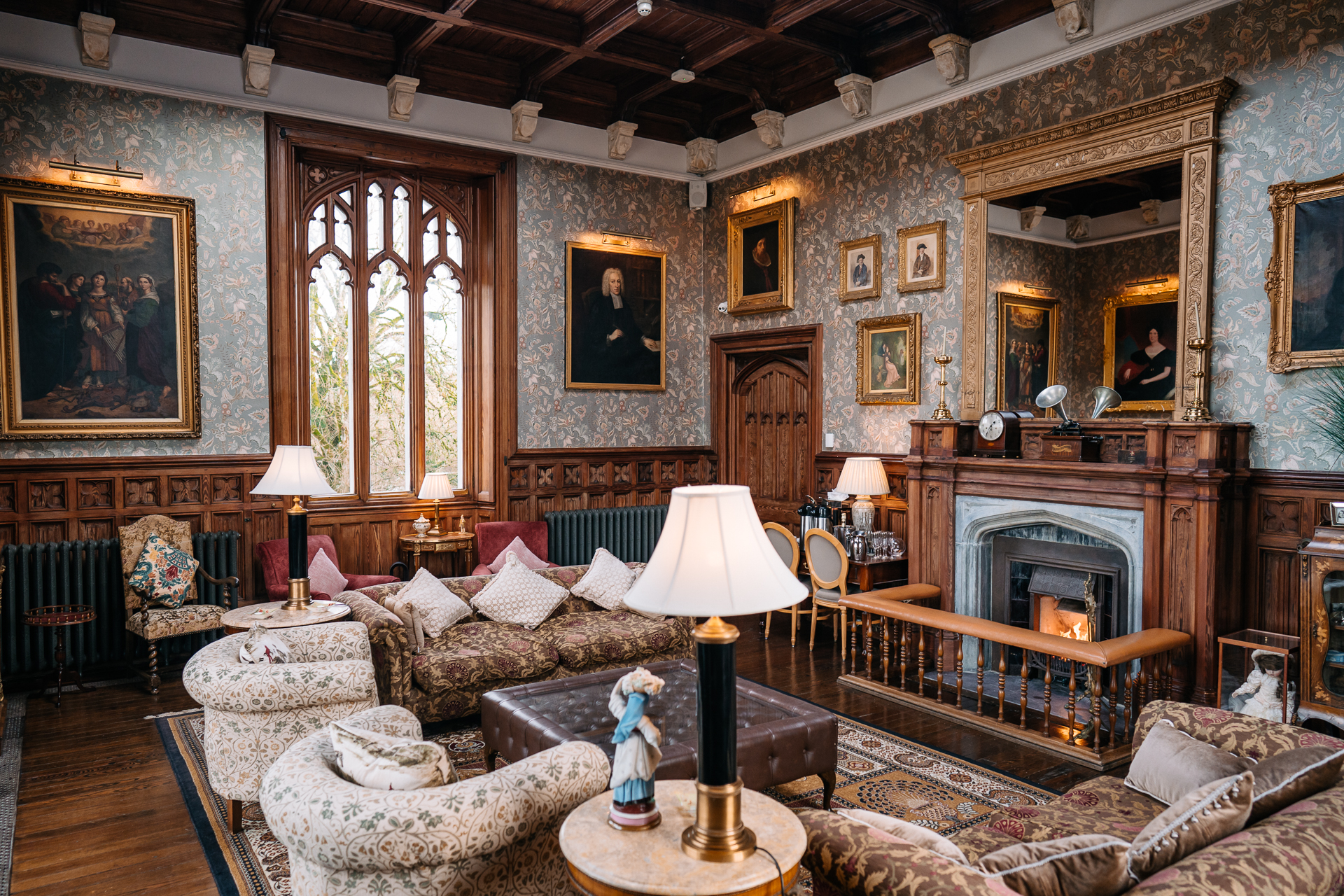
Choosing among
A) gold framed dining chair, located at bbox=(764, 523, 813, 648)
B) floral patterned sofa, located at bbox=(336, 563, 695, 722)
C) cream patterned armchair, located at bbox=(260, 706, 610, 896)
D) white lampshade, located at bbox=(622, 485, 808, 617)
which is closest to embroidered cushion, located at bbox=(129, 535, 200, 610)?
floral patterned sofa, located at bbox=(336, 563, 695, 722)

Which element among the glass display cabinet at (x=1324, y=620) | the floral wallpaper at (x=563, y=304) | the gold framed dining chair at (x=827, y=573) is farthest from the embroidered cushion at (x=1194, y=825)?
the floral wallpaper at (x=563, y=304)

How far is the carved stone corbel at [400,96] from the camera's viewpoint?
7246 mm

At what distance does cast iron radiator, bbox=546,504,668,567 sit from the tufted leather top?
12.2 feet

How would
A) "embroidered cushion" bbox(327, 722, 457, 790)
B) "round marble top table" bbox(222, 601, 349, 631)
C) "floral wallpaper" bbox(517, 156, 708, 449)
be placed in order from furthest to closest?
"floral wallpaper" bbox(517, 156, 708, 449) < "round marble top table" bbox(222, 601, 349, 631) < "embroidered cushion" bbox(327, 722, 457, 790)

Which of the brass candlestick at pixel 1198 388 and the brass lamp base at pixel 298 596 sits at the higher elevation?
the brass candlestick at pixel 1198 388

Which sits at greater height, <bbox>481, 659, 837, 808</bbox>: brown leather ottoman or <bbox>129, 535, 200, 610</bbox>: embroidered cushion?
<bbox>129, 535, 200, 610</bbox>: embroidered cushion

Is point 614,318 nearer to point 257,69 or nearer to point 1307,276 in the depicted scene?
point 257,69

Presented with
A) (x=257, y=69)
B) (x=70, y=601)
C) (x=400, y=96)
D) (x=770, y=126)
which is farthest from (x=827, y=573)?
(x=257, y=69)

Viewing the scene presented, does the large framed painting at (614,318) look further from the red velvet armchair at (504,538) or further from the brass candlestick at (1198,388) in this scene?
the brass candlestick at (1198,388)

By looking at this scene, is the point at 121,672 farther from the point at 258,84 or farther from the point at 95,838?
the point at 258,84

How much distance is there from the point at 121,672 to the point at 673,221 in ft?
20.7

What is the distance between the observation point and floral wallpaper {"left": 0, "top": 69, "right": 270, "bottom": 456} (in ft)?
20.1

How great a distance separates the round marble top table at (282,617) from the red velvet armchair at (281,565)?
1.49m

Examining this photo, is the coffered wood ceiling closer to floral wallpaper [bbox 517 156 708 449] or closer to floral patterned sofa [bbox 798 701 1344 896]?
floral wallpaper [bbox 517 156 708 449]
